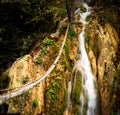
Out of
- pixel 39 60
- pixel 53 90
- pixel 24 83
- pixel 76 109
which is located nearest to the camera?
pixel 24 83

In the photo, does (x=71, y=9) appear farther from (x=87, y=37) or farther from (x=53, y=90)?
(x=53, y=90)

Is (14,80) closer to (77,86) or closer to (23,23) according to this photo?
(77,86)

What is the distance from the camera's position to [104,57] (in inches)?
553

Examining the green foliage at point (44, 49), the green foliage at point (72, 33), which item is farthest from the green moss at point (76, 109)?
the green foliage at point (72, 33)

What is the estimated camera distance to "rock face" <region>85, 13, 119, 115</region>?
1316cm

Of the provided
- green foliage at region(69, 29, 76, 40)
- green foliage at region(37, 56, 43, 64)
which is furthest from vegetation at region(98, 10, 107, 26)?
green foliage at region(37, 56, 43, 64)

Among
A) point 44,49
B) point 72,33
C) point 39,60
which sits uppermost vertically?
point 72,33

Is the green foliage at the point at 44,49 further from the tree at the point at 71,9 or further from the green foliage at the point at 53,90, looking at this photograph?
the tree at the point at 71,9

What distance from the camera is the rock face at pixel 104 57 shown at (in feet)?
43.2

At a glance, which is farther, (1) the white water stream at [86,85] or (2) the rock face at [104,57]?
(2) the rock face at [104,57]

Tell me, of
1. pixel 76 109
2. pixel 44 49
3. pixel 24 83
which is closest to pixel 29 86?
pixel 24 83

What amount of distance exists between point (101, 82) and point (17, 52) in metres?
4.73

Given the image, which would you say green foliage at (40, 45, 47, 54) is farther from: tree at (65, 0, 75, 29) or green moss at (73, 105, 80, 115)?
green moss at (73, 105, 80, 115)

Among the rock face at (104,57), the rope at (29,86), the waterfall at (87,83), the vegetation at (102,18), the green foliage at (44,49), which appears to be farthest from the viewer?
the vegetation at (102,18)
